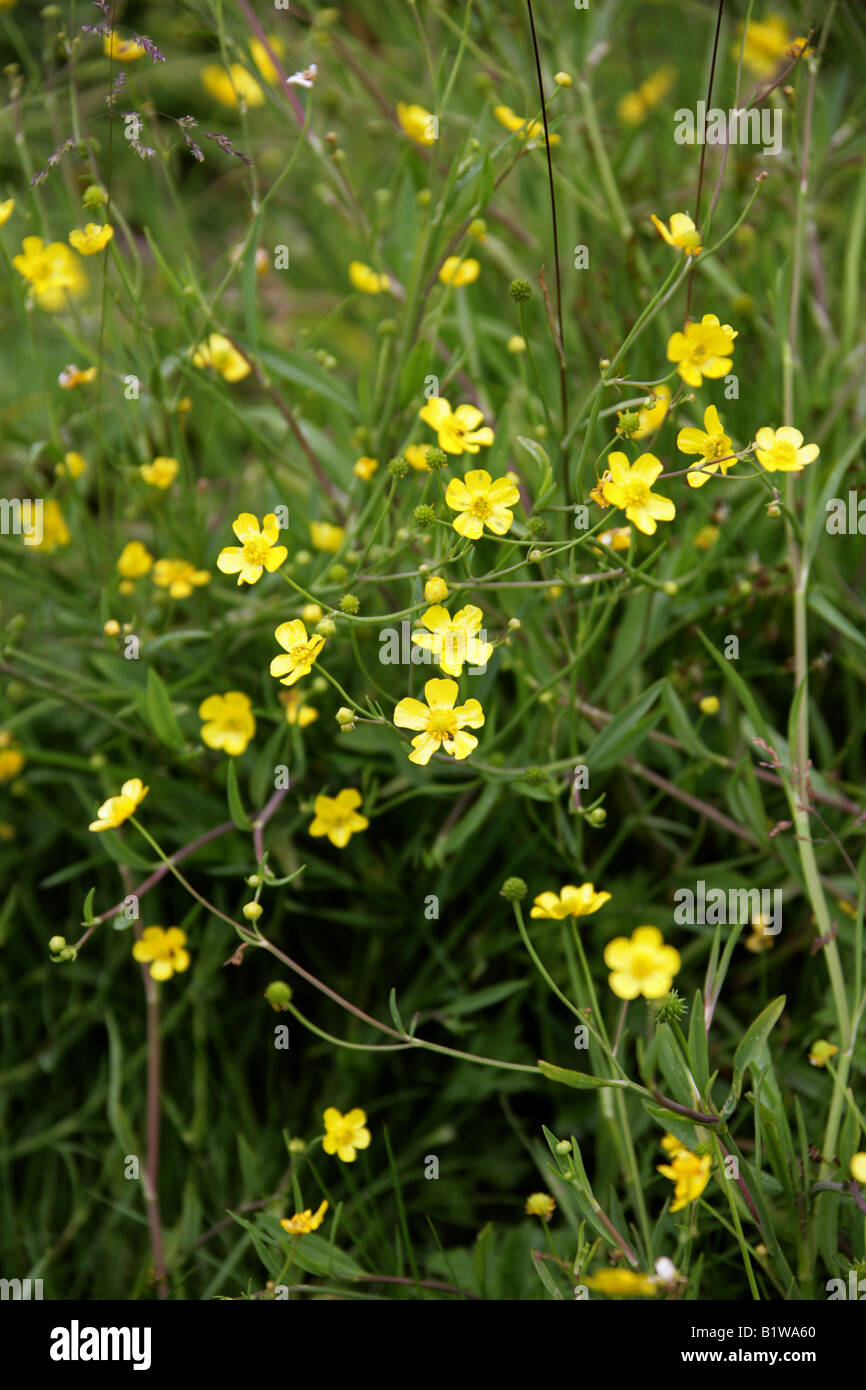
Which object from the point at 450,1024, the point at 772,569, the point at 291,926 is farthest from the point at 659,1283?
the point at 772,569

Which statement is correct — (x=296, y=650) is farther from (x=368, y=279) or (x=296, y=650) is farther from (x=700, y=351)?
(x=368, y=279)

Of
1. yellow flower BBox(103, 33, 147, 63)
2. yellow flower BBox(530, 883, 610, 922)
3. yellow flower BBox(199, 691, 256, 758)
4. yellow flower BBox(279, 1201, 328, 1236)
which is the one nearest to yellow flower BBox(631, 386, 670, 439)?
yellow flower BBox(530, 883, 610, 922)

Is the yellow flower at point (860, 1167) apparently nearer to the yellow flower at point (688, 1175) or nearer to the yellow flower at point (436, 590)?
A: the yellow flower at point (688, 1175)

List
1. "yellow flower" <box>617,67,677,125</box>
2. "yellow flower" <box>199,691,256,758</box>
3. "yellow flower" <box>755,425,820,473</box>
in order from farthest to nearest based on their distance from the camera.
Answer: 1. "yellow flower" <box>617,67,677,125</box>
2. "yellow flower" <box>199,691,256,758</box>
3. "yellow flower" <box>755,425,820,473</box>

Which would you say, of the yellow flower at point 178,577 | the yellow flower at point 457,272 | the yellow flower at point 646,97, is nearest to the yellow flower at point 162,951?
the yellow flower at point 178,577

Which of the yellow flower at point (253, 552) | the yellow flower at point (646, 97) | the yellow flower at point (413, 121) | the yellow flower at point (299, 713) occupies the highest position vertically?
the yellow flower at point (646, 97)

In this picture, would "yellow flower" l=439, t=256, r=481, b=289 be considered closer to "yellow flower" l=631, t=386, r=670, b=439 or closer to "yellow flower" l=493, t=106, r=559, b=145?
"yellow flower" l=493, t=106, r=559, b=145
